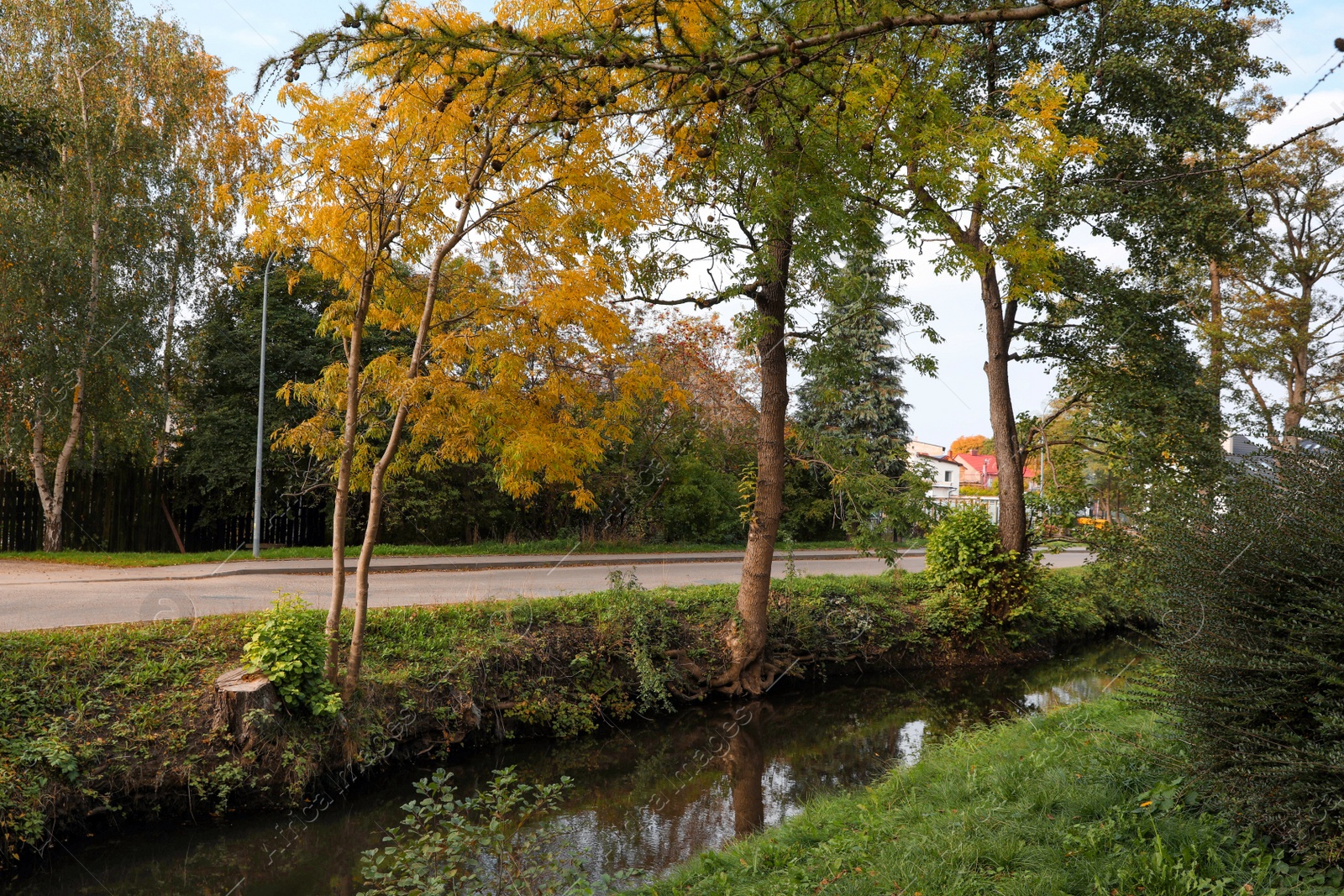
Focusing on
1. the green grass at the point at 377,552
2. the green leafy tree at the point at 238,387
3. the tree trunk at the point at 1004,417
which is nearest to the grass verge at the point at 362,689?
the tree trunk at the point at 1004,417

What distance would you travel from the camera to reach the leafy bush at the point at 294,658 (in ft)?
24.1

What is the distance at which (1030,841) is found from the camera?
4.50m

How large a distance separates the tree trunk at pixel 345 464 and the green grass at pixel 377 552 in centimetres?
910

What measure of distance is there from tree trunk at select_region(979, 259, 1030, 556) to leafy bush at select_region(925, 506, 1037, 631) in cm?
47

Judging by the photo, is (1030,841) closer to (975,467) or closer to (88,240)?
(88,240)

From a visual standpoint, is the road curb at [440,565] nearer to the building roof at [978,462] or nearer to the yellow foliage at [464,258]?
the yellow foliage at [464,258]

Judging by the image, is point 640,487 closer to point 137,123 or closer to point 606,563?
point 606,563

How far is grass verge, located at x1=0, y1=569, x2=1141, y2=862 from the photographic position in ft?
21.4

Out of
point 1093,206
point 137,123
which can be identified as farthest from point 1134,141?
point 137,123

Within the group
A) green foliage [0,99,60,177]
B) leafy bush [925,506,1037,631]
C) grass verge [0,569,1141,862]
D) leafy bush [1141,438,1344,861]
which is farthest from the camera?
leafy bush [925,506,1037,631]

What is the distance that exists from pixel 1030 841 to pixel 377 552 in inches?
641

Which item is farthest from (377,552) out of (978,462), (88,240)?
(978,462)

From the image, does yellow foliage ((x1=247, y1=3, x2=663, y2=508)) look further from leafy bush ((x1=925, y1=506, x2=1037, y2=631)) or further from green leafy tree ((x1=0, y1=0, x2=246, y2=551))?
green leafy tree ((x1=0, y1=0, x2=246, y2=551))

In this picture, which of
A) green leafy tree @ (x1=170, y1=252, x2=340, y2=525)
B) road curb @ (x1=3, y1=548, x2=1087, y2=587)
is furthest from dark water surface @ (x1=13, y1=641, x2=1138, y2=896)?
green leafy tree @ (x1=170, y1=252, x2=340, y2=525)
